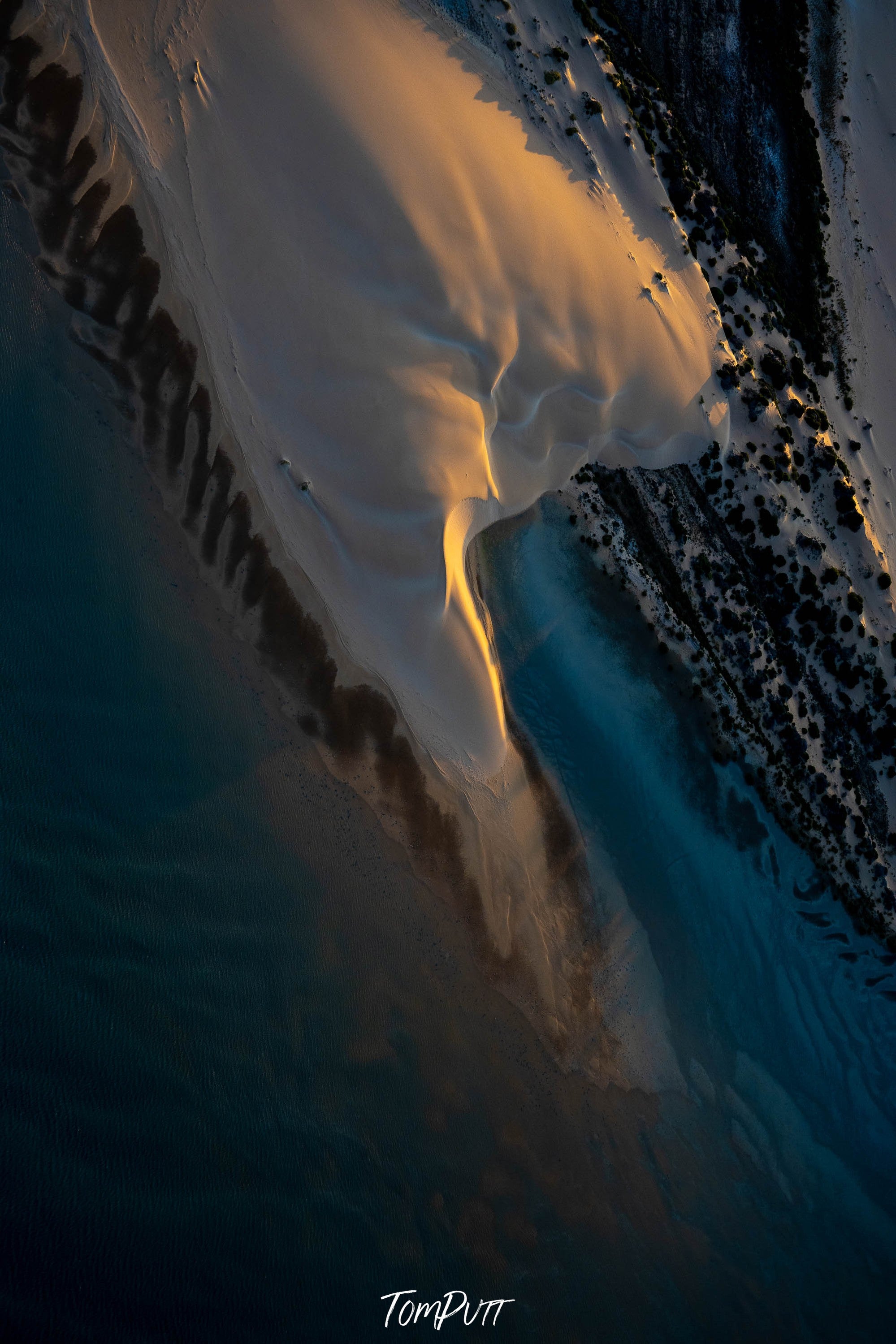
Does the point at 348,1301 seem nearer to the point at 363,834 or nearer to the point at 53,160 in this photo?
the point at 363,834

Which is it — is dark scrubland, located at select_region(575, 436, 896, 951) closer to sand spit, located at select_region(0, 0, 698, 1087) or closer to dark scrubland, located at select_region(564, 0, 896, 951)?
dark scrubland, located at select_region(564, 0, 896, 951)

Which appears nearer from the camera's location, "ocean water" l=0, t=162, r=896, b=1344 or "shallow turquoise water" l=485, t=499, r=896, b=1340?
"ocean water" l=0, t=162, r=896, b=1344

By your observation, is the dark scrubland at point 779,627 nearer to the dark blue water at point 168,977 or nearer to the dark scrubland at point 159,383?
the dark scrubland at point 159,383

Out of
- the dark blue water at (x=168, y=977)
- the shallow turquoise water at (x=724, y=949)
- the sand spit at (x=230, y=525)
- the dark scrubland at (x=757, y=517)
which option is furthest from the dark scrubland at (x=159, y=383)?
the dark scrubland at (x=757, y=517)

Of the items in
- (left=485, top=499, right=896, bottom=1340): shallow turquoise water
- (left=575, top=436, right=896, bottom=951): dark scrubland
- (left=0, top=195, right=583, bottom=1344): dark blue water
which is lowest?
(left=0, top=195, right=583, bottom=1344): dark blue water

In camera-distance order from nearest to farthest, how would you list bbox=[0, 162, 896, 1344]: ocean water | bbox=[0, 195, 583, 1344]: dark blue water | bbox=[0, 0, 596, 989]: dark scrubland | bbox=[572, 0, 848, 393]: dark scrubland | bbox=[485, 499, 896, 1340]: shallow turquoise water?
1. bbox=[0, 195, 583, 1344]: dark blue water
2. bbox=[0, 162, 896, 1344]: ocean water
3. bbox=[0, 0, 596, 989]: dark scrubland
4. bbox=[485, 499, 896, 1340]: shallow turquoise water
5. bbox=[572, 0, 848, 393]: dark scrubland

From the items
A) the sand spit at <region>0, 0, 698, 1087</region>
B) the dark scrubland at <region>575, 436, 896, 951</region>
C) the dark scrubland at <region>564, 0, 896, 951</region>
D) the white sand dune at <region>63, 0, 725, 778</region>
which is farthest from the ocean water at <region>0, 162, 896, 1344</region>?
the white sand dune at <region>63, 0, 725, 778</region>
